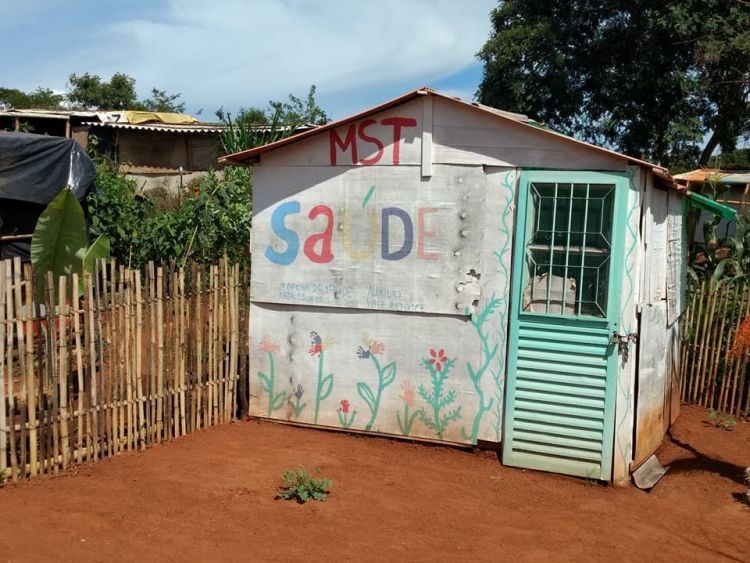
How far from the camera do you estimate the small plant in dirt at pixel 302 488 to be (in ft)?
18.0

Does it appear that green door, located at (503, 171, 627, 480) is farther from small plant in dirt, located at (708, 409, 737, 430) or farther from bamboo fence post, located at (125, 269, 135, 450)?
bamboo fence post, located at (125, 269, 135, 450)

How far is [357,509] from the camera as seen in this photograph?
5430 millimetres

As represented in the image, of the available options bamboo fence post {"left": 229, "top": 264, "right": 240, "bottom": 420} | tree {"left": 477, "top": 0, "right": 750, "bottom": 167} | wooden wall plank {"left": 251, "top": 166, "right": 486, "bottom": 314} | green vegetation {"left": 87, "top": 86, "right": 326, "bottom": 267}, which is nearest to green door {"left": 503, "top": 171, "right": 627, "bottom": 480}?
wooden wall plank {"left": 251, "top": 166, "right": 486, "bottom": 314}

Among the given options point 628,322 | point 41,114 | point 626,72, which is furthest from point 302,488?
point 626,72

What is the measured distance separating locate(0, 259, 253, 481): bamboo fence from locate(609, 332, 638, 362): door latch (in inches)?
133

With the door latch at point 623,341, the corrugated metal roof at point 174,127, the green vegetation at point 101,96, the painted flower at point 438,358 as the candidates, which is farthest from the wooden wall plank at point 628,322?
the green vegetation at point 101,96

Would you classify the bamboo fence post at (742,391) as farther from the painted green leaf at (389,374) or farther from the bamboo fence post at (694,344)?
the painted green leaf at (389,374)

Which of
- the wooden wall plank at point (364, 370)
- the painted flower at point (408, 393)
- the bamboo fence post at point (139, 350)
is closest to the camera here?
the bamboo fence post at point (139, 350)

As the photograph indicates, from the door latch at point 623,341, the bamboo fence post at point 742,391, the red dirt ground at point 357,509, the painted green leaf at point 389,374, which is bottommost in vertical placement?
the red dirt ground at point 357,509

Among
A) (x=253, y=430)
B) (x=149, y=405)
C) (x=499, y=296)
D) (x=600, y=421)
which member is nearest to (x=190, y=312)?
(x=149, y=405)

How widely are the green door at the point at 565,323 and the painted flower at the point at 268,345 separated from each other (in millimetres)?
2229

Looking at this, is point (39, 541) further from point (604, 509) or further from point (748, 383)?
point (748, 383)

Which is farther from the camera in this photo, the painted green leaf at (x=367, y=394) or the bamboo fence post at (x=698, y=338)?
the bamboo fence post at (x=698, y=338)

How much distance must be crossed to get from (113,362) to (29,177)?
4.84m
